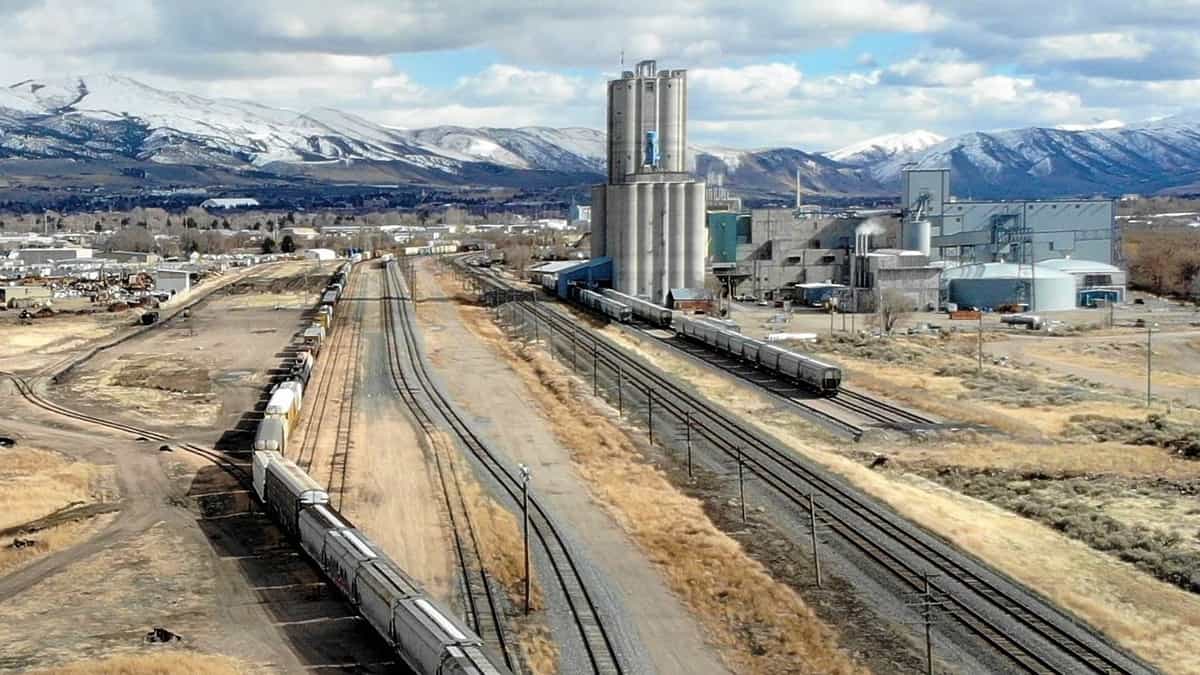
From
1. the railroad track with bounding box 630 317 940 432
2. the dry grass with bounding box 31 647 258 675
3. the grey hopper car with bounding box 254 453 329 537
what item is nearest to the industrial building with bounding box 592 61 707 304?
the railroad track with bounding box 630 317 940 432

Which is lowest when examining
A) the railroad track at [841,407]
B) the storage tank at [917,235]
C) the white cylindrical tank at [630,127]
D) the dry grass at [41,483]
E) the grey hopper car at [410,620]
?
the dry grass at [41,483]

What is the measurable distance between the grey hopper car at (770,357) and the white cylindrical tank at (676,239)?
1468cm

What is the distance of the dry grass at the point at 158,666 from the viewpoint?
2017 cm

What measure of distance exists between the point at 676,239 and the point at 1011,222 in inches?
1122

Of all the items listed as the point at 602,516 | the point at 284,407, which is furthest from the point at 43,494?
the point at 602,516

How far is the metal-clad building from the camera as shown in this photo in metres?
94.3

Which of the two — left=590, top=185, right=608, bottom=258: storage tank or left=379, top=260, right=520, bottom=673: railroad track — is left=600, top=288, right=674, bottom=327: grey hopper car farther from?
left=379, top=260, right=520, bottom=673: railroad track

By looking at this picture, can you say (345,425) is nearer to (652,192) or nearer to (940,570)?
(940,570)

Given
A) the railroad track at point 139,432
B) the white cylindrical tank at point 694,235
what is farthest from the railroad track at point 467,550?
the white cylindrical tank at point 694,235

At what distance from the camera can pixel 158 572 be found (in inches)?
1025

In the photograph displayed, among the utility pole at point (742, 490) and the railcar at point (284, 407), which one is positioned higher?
the railcar at point (284, 407)

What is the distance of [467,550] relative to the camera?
26.7 meters

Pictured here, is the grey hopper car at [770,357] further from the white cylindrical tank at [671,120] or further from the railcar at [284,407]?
the white cylindrical tank at [671,120]

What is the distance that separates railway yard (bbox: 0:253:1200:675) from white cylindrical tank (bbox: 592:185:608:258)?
29406 mm
